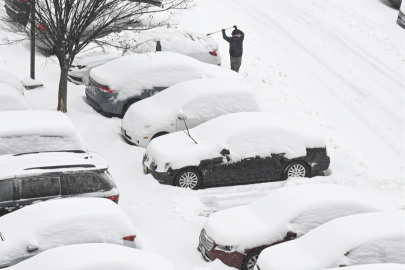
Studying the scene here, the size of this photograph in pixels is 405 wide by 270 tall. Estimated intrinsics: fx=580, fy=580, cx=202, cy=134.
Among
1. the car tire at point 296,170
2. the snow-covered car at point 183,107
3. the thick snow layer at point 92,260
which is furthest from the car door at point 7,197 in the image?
the car tire at point 296,170

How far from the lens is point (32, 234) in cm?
821

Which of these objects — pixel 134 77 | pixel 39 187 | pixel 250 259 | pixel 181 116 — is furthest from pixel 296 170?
pixel 39 187

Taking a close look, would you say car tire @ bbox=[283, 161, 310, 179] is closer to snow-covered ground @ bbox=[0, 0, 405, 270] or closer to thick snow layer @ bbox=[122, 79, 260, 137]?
snow-covered ground @ bbox=[0, 0, 405, 270]

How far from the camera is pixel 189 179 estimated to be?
12188 mm

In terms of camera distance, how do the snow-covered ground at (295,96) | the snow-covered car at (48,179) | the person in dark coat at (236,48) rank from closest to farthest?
the snow-covered car at (48,179), the snow-covered ground at (295,96), the person in dark coat at (236,48)

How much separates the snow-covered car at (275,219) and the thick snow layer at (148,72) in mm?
6096

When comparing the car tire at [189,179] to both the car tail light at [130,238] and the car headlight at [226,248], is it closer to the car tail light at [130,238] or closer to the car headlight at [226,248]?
the car headlight at [226,248]

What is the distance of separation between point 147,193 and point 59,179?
8.17ft

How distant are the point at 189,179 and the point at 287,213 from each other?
3.19 metres

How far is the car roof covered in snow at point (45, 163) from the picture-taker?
974 centimetres

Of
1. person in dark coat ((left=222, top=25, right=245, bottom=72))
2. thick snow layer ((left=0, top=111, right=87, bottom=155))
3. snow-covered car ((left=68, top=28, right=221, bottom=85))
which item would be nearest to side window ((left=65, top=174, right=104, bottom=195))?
thick snow layer ((left=0, top=111, right=87, bottom=155))

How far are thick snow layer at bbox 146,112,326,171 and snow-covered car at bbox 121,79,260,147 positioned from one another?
70 cm

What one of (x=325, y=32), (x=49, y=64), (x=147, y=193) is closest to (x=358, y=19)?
(x=325, y=32)

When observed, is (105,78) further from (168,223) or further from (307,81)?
(307,81)
